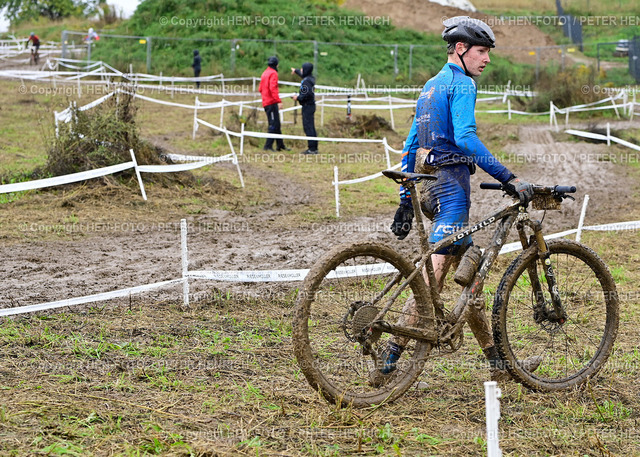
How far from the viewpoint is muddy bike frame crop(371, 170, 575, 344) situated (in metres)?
4.30

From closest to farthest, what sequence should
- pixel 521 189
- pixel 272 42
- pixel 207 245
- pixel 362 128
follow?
pixel 521 189
pixel 207 245
pixel 362 128
pixel 272 42

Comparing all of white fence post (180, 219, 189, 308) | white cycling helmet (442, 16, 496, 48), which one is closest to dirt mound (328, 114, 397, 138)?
white fence post (180, 219, 189, 308)

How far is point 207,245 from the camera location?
29.1 feet

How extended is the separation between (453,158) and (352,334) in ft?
4.20

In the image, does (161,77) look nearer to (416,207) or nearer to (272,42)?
(272,42)

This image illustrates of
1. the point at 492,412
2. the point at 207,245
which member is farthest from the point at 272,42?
the point at 492,412

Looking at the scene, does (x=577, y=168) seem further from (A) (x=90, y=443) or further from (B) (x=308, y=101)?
(A) (x=90, y=443)

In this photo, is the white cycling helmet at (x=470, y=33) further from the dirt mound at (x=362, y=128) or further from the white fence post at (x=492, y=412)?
the dirt mound at (x=362, y=128)

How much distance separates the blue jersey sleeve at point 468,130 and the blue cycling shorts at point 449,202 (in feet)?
0.52

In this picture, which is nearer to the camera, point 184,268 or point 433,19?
point 184,268

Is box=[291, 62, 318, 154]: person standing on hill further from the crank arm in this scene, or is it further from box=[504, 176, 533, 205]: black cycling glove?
the crank arm

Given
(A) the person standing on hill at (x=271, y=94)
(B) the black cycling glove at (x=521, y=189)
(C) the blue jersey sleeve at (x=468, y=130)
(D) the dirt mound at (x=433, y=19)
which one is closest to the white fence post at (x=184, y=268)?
(C) the blue jersey sleeve at (x=468, y=130)

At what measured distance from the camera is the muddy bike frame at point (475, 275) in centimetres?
430

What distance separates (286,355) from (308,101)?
40.1 ft
